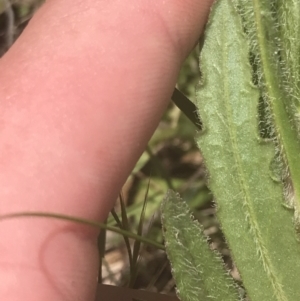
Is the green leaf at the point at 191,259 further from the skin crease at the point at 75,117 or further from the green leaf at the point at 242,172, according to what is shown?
the skin crease at the point at 75,117

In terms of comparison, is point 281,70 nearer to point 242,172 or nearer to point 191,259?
point 242,172

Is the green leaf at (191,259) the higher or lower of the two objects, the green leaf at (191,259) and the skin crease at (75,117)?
the lower

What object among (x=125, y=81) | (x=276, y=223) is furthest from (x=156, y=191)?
(x=276, y=223)

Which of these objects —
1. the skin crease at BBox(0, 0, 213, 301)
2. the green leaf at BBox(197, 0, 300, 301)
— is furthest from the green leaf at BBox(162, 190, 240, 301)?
the skin crease at BBox(0, 0, 213, 301)

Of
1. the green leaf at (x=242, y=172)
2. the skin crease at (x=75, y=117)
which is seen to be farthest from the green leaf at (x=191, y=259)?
the skin crease at (x=75, y=117)

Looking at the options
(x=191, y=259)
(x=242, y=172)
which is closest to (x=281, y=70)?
(x=242, y=172)

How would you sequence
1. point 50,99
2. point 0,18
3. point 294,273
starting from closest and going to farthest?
point 294,273 → point 50,99 → point 0,18

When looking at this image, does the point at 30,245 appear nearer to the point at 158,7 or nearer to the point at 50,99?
the point at 50,99
